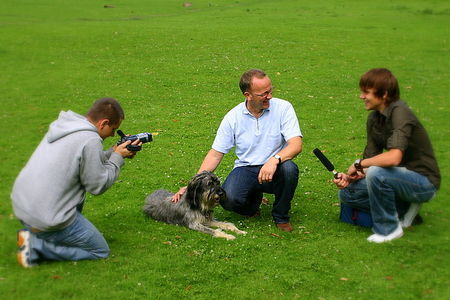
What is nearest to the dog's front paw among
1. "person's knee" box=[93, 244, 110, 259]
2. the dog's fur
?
the dog's fur

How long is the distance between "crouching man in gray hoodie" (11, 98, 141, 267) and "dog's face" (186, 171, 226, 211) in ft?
4.85

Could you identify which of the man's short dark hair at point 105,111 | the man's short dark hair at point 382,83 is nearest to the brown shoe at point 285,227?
the man's short dark hair at point 382,83

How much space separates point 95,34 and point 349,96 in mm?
16658

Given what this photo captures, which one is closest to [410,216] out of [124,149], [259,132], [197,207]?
[259,132]

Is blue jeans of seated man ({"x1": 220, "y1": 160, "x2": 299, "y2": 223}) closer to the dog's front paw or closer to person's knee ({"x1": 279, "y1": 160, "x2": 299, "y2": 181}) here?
person's knee ({"x1": 279, "y1": 160, "x2": 299, "y2": 181})

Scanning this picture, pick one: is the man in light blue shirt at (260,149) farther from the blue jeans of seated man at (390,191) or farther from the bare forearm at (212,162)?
the blue jeans of seated man at (390,191)

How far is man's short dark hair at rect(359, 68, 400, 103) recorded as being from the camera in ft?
25.1

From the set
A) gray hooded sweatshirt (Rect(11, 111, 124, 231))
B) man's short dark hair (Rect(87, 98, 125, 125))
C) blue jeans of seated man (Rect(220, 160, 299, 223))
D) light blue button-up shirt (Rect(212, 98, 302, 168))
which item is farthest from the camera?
light blue button-up shirt (Rect(212, 98, 302, 168))

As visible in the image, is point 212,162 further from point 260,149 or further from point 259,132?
point 259,132

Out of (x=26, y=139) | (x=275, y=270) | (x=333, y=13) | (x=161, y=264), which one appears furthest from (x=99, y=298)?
(x=333, y=13)

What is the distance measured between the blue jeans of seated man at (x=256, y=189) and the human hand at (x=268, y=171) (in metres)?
0.17

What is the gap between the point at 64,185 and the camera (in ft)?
23.0

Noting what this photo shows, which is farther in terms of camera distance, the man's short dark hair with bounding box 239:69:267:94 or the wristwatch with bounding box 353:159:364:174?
the man's short dark hair with bounding box 239:69:267:94

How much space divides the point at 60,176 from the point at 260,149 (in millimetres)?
3206
